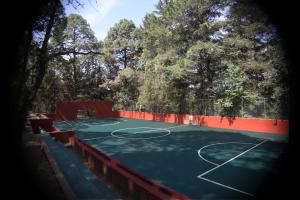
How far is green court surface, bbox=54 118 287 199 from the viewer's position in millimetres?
7465

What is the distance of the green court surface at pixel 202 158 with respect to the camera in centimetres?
746

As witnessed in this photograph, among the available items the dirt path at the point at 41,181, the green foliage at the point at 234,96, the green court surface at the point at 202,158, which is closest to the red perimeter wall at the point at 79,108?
the green court surface at the point at 202,158

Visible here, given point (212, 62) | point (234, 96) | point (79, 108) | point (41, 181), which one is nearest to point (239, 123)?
point (234, 96)

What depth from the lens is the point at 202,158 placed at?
35.3ft

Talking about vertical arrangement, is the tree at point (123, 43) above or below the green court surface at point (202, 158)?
above

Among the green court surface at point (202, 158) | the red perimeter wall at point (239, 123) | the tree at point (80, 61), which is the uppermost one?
the tree at point (80, 61)

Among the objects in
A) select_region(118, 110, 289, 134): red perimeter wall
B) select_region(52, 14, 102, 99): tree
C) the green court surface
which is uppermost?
select_region(52, 14, 102, 99): tree

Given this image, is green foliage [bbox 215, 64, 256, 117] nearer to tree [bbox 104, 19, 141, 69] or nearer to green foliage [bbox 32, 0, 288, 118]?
green foliage [bbox 32, 0, 288, 118]

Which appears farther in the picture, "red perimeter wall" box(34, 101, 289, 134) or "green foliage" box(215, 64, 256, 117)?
"green foliage" box(215, 64, 256, 117)

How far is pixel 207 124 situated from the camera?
819 inches

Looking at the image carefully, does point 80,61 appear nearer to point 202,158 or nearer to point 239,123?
point 239,123

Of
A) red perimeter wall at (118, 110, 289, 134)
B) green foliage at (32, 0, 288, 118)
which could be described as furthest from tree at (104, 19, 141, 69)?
red perimeter wall at (118, 110, 289, 134)

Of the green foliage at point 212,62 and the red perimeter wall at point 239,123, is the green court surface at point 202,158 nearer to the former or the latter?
the red perimeter wall at point 239,123

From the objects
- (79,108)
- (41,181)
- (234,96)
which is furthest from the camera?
(79,108)
